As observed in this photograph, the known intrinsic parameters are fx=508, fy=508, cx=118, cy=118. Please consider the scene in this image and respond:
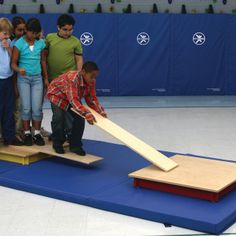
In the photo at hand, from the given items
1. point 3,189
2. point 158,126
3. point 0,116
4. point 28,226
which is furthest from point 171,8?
point 28,226

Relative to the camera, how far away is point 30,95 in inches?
215

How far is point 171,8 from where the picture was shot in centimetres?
1064

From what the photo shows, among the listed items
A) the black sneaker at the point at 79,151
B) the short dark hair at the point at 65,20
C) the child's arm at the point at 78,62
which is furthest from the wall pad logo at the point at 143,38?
the black sneaker at the point at 79,151

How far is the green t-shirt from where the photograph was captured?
555 centimetres

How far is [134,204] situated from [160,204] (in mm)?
203

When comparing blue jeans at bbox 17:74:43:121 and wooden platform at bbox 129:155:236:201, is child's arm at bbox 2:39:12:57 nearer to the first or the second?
blue jeans at bbox 17:74:43:121

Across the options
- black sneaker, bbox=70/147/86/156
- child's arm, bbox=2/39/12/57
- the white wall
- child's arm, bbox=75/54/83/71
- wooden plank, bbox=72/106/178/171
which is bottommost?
black sneaker, bbox=70/147/86/156

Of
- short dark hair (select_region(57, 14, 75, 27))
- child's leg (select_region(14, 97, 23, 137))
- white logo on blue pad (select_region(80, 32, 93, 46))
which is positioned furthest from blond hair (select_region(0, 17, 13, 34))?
white logo on blue pad (select_region(80, 32, 93, 46))

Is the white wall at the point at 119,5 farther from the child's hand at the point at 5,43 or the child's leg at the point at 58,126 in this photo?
the child's leg at the point at 58,126

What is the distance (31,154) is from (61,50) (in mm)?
1197

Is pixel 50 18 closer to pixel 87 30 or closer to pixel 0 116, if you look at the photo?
pixel 87 30

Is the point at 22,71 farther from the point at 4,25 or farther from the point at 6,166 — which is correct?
the point at 6,166

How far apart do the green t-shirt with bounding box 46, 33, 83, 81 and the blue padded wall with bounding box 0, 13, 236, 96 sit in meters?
3.97

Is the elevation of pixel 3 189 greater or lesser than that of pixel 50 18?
lesser
